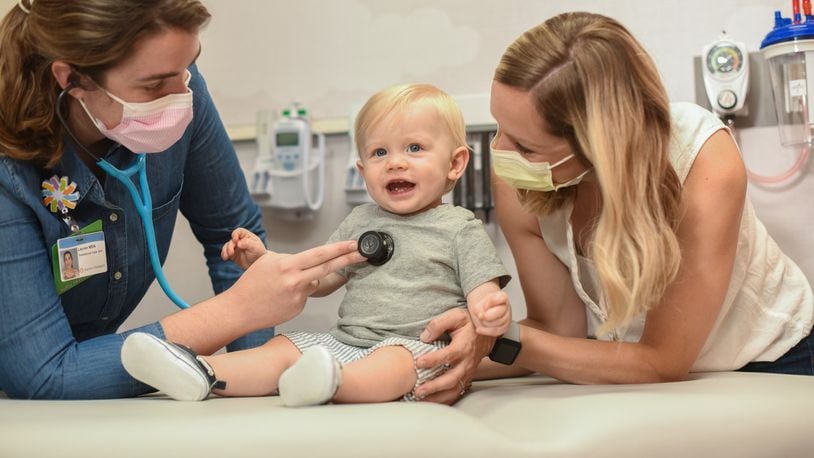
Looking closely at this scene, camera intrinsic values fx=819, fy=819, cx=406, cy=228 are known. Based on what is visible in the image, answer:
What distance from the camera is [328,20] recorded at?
2584 millimetres

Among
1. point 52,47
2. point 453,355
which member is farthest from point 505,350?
point 52,47

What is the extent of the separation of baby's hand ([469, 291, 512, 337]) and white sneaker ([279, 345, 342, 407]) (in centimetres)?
26

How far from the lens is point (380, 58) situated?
2521mm

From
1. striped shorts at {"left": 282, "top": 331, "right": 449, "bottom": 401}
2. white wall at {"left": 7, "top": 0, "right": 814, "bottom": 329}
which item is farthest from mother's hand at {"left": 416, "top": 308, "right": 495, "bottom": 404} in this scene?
white wall at {"left": 7, "top": 0, "right": 814, "bottom": 329}

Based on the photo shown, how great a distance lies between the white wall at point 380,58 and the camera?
84.7 inches

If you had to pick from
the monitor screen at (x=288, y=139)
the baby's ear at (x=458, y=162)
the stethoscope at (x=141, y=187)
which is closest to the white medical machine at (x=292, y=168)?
the monitor screen at (x=288, y=139)

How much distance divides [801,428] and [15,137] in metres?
1.33

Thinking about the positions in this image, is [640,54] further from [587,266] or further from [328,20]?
[328,20]

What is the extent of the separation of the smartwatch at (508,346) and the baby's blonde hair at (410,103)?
0.41 meters

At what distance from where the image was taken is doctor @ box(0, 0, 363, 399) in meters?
1.37

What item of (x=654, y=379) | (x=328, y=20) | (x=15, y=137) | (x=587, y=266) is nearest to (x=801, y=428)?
(x=654, y=379)

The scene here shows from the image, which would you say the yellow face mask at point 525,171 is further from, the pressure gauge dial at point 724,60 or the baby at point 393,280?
the pressure gauge dial at point 724,60

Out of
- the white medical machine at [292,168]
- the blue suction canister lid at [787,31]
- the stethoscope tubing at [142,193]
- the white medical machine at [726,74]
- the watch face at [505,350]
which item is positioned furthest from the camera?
the white medical machine at [292,168]

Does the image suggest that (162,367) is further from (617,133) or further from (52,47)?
(617,133)
